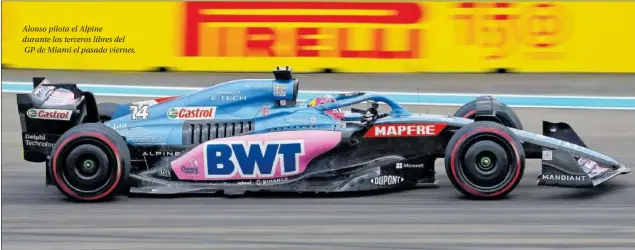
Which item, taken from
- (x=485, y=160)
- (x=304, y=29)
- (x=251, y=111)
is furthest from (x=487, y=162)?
(x=304, y=29)

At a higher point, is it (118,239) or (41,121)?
(41,121)

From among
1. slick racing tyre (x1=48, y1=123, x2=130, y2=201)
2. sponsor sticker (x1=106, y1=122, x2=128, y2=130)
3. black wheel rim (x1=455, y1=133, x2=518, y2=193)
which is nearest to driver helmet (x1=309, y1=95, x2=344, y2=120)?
black wheel rim (x1=455, y1=133, x2=518, y2=193)

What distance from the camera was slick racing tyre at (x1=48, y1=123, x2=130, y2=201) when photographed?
10.0 m

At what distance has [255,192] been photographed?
1052cm

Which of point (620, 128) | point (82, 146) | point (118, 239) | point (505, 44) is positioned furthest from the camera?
point (505, 44)

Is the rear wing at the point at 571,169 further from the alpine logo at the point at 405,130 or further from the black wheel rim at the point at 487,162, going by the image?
the alpine logo at the point at 405,130

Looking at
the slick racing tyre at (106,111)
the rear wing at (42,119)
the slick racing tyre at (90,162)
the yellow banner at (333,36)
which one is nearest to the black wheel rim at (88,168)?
the slick racing tyre at (90,162)

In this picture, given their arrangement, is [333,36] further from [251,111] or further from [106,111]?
[251,111]

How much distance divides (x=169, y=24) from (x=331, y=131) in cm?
982

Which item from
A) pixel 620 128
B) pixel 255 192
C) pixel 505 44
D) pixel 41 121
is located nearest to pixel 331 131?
pixel 255 192

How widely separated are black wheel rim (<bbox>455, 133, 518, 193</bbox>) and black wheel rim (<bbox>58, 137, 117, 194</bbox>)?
2937mm

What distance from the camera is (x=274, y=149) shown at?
10164 mm

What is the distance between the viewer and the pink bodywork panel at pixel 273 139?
401 inches

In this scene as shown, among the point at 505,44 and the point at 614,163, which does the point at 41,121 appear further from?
the point at 505,44
